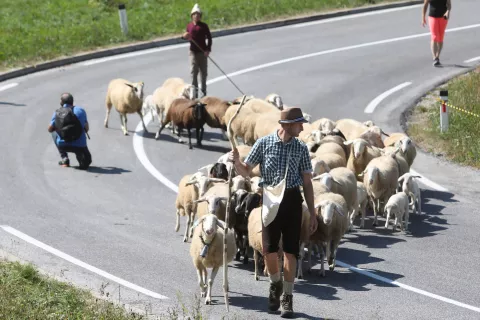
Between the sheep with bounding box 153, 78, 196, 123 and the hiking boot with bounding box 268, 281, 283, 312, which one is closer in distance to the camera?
the hiking boot with bounding box 268, 281, 283, 312

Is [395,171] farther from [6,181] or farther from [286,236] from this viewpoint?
[6,181]

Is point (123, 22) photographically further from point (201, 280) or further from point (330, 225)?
point (201, 280)

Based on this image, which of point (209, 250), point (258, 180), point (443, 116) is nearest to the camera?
point (209, 250)

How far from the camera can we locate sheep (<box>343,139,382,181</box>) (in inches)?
640

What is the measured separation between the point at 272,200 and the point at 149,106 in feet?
38.1

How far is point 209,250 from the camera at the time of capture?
38.2 feet

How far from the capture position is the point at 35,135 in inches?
797

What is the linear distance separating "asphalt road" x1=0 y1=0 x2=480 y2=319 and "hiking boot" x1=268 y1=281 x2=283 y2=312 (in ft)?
0.72

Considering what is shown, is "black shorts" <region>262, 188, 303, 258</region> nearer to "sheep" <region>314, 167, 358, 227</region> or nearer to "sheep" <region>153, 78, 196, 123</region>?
"sheep" <region>314, 167, 358, 227</region>

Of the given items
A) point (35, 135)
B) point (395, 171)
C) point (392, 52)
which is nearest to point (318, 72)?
point (392, 52)

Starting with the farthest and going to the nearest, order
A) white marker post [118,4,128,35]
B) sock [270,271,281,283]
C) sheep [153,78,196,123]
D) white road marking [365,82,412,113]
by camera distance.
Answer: white marker post [118,4,128,35], white road marking [365,82,412,113], sheep [153,78,196,123], sock [270,271,281,283]

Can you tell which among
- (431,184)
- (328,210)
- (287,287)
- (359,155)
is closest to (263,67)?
(431,184)

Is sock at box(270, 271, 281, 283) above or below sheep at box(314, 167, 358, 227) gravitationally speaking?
below

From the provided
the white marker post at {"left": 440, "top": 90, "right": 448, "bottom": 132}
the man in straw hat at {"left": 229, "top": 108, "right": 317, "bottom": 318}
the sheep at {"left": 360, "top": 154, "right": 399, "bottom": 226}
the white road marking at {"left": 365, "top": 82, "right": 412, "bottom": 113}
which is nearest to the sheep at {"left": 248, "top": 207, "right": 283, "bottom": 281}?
the man in straw hat at {"left": 229, "top": 108, "right": 317, "bottom": 318}
